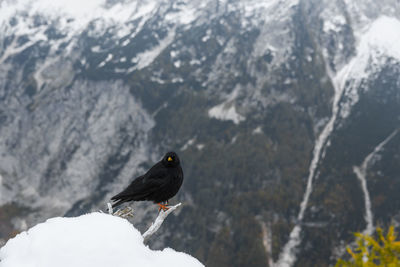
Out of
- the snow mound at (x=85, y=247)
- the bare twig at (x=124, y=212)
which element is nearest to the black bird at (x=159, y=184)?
the bare twig at (x=124, y=212)

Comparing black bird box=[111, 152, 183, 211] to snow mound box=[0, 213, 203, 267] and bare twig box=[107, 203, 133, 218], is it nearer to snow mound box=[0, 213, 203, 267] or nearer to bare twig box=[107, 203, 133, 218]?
bare twig box=[107, 203, 133, 218]

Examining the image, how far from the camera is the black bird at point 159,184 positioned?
12.8 meters

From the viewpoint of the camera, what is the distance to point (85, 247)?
8227 mm

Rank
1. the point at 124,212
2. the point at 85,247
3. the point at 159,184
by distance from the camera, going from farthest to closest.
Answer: the point at 159,184, the point at 124,212, the point at 85,247

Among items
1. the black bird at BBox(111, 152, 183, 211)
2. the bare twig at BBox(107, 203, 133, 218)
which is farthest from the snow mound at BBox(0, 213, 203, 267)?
the black bird at BBox(111, 152, 183, 211)

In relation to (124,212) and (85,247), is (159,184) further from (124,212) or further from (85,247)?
(85,247)

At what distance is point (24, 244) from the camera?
8.55 meters

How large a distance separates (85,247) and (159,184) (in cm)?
488

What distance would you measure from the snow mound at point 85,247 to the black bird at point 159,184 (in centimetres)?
339

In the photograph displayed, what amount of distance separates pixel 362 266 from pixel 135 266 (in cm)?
505

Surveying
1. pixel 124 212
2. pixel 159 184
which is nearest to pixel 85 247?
pixel 124 212

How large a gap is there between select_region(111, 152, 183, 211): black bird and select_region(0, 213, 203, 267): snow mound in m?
3.39

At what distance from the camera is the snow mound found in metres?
8.02

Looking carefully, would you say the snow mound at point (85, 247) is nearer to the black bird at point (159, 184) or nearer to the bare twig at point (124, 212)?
the bare twig at point (124, 212)
